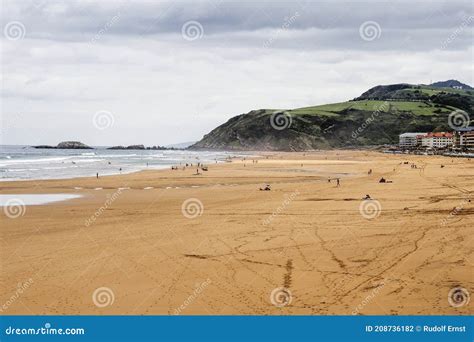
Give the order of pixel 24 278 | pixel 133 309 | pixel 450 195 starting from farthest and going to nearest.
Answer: pixel 450 195
pixel 24 278
pixel 133 309

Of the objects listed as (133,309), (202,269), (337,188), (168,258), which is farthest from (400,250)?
(337,188)

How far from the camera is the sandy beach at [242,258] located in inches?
412

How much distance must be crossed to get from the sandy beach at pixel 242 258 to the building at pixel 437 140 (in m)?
140

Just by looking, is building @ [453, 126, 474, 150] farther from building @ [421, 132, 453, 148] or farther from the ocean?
the ocean

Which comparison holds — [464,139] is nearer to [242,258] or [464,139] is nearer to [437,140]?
[437,140]

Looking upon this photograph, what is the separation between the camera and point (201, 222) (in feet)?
67.8

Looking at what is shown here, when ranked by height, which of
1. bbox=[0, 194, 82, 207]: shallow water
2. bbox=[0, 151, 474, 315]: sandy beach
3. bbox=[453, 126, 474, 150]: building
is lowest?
bbox=[0, 151, 474, 315]: sandy beach

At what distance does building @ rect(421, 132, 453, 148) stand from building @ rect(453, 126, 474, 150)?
10.7 meters

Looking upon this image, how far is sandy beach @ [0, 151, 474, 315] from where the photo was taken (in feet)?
34.3

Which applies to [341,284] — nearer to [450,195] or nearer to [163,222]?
[163,222]

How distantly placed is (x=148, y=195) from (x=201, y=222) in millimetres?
12842

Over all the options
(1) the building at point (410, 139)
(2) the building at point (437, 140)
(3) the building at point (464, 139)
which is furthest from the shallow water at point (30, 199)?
(1) the building at point (410, 139)

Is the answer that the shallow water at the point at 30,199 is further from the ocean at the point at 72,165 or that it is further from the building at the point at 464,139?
the building at the point at 464,139

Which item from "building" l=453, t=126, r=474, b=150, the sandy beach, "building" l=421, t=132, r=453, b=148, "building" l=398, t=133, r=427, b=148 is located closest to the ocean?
the sandy beach
